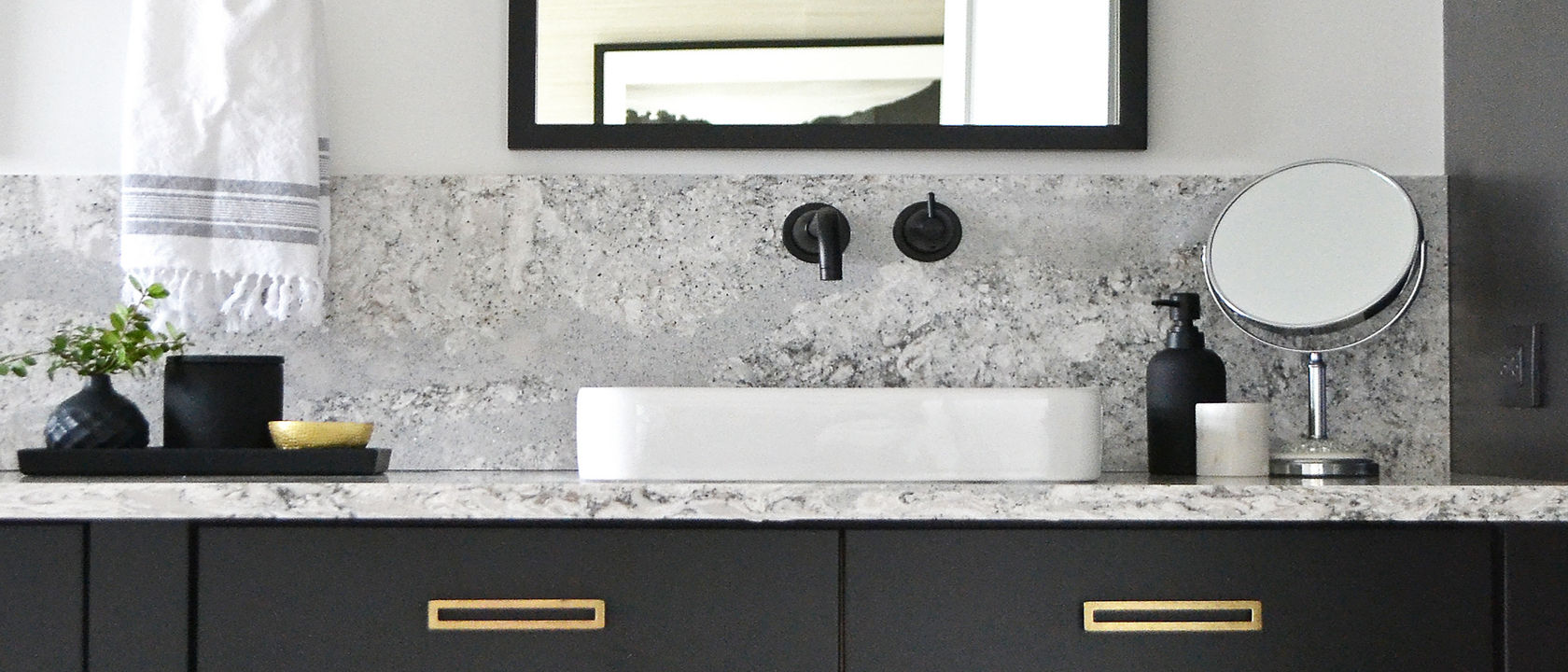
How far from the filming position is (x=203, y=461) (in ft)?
4.48

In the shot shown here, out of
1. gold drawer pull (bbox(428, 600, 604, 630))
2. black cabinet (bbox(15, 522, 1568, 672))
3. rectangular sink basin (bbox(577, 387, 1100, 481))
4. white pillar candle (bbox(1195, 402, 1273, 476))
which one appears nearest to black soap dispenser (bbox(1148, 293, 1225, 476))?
white pillar candle (bbox(1195, 402, 1273, 476))

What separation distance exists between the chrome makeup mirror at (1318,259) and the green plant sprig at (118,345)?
1.29 m

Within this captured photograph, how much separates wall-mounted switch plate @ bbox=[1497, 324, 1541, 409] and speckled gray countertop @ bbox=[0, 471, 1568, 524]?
397 mm

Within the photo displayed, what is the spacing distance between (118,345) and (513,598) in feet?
2.15

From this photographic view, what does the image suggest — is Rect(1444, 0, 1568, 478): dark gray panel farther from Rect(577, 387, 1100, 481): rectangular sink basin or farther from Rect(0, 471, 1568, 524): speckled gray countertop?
Rect(577, 387, 1100, 481): rectangular sink basin

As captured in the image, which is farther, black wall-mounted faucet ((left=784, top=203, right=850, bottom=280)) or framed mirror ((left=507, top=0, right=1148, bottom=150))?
framed mirror ((left=507, top=0, right=1148, bottom=150))

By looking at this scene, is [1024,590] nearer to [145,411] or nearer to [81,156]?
[145,411]

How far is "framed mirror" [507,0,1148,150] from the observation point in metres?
1.68

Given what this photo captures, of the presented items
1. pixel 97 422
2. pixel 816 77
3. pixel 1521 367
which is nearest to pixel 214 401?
pixel 97 422

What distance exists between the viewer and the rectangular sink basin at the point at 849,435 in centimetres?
130

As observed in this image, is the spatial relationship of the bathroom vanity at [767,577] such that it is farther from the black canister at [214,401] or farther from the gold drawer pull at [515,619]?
the black canister at [214,401]

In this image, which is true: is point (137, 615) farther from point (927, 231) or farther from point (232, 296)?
point (927, 231)

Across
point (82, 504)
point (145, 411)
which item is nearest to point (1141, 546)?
point (82, 504)

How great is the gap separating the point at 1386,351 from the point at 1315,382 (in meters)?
0.17
